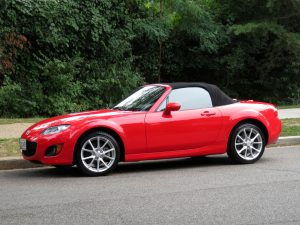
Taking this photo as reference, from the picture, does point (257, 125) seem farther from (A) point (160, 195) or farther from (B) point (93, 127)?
(A) point (160, 195)

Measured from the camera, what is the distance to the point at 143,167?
9969 millimetres

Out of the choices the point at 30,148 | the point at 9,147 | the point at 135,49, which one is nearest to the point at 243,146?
the point at 30,148

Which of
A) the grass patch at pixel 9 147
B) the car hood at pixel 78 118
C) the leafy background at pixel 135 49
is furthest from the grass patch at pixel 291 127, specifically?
the leafy background at pixel 135 49

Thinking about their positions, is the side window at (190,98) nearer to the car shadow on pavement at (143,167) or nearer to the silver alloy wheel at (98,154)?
the car shadow on pavement at (143,167)

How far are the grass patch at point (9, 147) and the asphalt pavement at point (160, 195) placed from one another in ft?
3.44

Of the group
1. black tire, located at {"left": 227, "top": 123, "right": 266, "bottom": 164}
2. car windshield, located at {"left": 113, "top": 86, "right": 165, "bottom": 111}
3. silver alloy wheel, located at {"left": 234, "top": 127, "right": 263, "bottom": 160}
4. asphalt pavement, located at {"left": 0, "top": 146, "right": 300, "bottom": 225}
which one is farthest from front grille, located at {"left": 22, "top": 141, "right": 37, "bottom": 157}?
silver alloy wheel, located at {"left": 234, "top": 127, "right": 263, "bottom": 160}

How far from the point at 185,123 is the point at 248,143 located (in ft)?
4.12

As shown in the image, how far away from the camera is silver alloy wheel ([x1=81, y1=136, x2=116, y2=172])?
29.0 feet

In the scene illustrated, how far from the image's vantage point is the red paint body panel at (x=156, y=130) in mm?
8750

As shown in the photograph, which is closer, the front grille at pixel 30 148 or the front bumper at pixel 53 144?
the front bumper at pixel 53 144

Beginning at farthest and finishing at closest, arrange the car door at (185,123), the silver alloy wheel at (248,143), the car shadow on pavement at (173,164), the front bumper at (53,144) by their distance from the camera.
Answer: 1. the silver alloy wheel at (248,143)
2. the car shadow on pavement at (173,164)
3. the car door at (185,123)
4. the front bumper at (53,144)

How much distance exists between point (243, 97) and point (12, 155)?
17551 mm

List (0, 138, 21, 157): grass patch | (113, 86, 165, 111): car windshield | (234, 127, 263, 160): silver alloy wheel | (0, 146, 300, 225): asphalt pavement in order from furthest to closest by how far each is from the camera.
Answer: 1. (0, 138, 21, 157): grass patch
2. (234, 127, 263, 160): silver alloy wheel
3. (113, 86, 165, 111): car windshield
4. (0, 146, 300, 225): asphalt pavement

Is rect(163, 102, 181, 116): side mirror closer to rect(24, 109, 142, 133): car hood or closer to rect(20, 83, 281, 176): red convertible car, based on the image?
rect(20, 83, 281, 176): red convertible car
